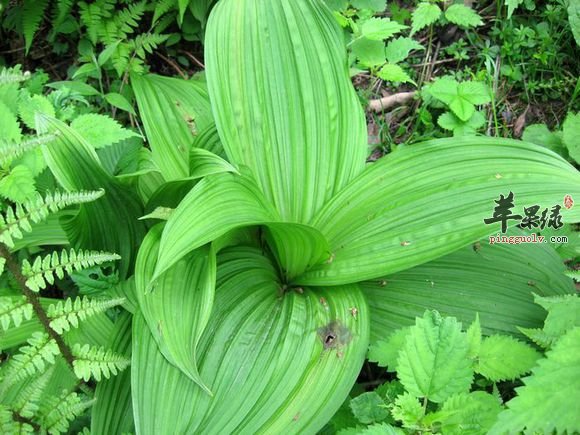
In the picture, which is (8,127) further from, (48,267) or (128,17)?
(128,17)

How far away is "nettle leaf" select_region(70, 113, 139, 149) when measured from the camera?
1841 mm

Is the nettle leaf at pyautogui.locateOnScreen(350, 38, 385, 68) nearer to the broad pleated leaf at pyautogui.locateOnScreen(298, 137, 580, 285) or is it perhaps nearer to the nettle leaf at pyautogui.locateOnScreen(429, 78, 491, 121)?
the nettle leaf at pyautogui.locateOnScreen(429, 78, 491, 121)

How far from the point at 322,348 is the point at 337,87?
925mm

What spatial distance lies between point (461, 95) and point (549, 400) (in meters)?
1.68

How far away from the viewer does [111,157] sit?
84.0 inches

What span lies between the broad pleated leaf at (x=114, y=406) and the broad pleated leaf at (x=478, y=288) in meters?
0.80

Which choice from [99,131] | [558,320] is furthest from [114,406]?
[558,320]

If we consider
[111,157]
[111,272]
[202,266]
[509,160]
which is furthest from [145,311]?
[509,160]

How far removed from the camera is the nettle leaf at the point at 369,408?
1.43 metres

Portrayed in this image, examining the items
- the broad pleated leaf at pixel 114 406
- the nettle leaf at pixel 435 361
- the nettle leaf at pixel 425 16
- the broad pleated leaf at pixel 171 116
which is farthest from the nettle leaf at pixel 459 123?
the broad pleated leaf at pixel 114 406

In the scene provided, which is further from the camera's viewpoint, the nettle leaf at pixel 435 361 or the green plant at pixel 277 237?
the green plant at pixel 277 237

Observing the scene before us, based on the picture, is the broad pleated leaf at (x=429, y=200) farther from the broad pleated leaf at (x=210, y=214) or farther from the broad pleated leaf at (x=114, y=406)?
the broad pleated leaf at (x=114, y=406)

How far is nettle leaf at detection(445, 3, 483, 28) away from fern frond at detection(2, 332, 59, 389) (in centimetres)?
242

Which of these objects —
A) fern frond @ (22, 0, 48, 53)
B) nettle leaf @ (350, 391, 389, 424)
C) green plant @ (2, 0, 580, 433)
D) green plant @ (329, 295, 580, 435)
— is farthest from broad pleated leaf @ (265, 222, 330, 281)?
fern frond @ (22, 0, 48, 53)
